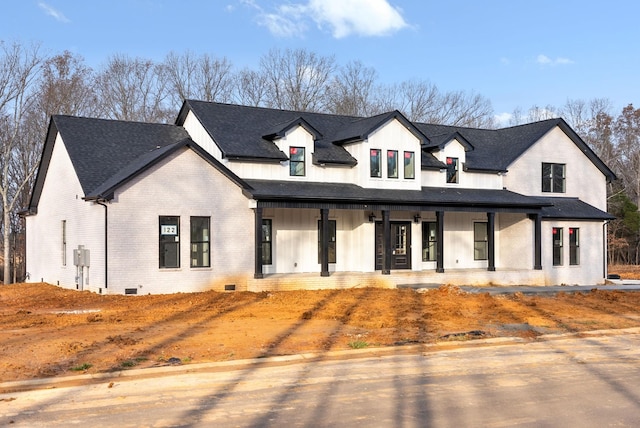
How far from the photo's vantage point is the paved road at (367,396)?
8547 mm

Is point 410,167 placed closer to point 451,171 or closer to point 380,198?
point 451,171

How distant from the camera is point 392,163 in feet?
98.5

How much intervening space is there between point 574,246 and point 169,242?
19.3 meters

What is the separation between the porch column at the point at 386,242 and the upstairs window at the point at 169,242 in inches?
317

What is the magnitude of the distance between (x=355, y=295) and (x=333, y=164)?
676cm

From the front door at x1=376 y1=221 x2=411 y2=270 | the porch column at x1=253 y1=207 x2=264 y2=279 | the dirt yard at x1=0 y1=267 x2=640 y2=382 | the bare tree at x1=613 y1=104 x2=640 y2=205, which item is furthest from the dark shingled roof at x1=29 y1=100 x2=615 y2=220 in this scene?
the bare tree at x1=613 y1=104 x2=640 y2=205

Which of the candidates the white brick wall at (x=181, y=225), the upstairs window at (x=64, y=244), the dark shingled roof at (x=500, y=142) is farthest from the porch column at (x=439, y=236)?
the upstairs window at (x=64, y=244)

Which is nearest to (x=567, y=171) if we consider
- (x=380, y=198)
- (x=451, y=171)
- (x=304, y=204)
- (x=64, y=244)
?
(x=451, y=171)

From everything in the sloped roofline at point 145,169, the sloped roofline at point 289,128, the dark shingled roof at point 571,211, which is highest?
the sloped roofline at point 289,128

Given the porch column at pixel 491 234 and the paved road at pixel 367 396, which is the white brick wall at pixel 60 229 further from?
the porch column at pixel 491 234

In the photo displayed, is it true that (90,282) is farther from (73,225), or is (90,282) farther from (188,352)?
(188,352)

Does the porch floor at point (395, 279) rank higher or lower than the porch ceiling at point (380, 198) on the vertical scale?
lower

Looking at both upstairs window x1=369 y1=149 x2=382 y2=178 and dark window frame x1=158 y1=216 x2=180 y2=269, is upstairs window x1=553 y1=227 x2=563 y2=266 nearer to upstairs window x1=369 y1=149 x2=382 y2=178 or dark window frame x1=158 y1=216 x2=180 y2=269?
upstairs window x1=369 y1=149 x2=382 y2=178

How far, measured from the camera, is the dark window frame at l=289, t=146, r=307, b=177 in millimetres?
28484
